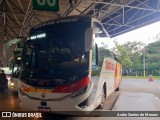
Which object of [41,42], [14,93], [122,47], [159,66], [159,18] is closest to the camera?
[41,42]

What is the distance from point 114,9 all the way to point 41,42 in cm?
1336

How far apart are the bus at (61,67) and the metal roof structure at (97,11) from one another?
30.4ft

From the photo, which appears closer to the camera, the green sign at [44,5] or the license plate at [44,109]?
the license plate at [44,109]

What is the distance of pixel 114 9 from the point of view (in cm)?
2098

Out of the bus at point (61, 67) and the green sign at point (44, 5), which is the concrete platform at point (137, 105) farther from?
the green sign at point (44, 5)

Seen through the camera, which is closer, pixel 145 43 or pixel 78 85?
pixel 78 85

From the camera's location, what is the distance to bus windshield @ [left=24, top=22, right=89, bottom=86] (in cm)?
783

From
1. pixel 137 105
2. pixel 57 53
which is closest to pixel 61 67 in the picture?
pixel 57 53

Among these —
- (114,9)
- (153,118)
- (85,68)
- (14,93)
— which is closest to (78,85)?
(85,68)

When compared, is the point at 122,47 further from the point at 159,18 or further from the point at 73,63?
the point at 73,63

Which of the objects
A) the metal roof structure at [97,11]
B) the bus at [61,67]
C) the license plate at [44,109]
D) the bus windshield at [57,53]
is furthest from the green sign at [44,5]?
the metal roof structure at [97,11]

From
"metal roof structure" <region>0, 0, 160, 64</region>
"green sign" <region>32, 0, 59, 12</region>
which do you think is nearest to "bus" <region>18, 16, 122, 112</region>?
"green sign" <region>32, 0, 59, 12</region>

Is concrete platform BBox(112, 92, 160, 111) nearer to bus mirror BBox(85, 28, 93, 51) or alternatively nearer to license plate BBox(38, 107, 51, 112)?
license plate BBox(38, 107, 51, 112)

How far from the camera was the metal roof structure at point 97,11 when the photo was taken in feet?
60.6
